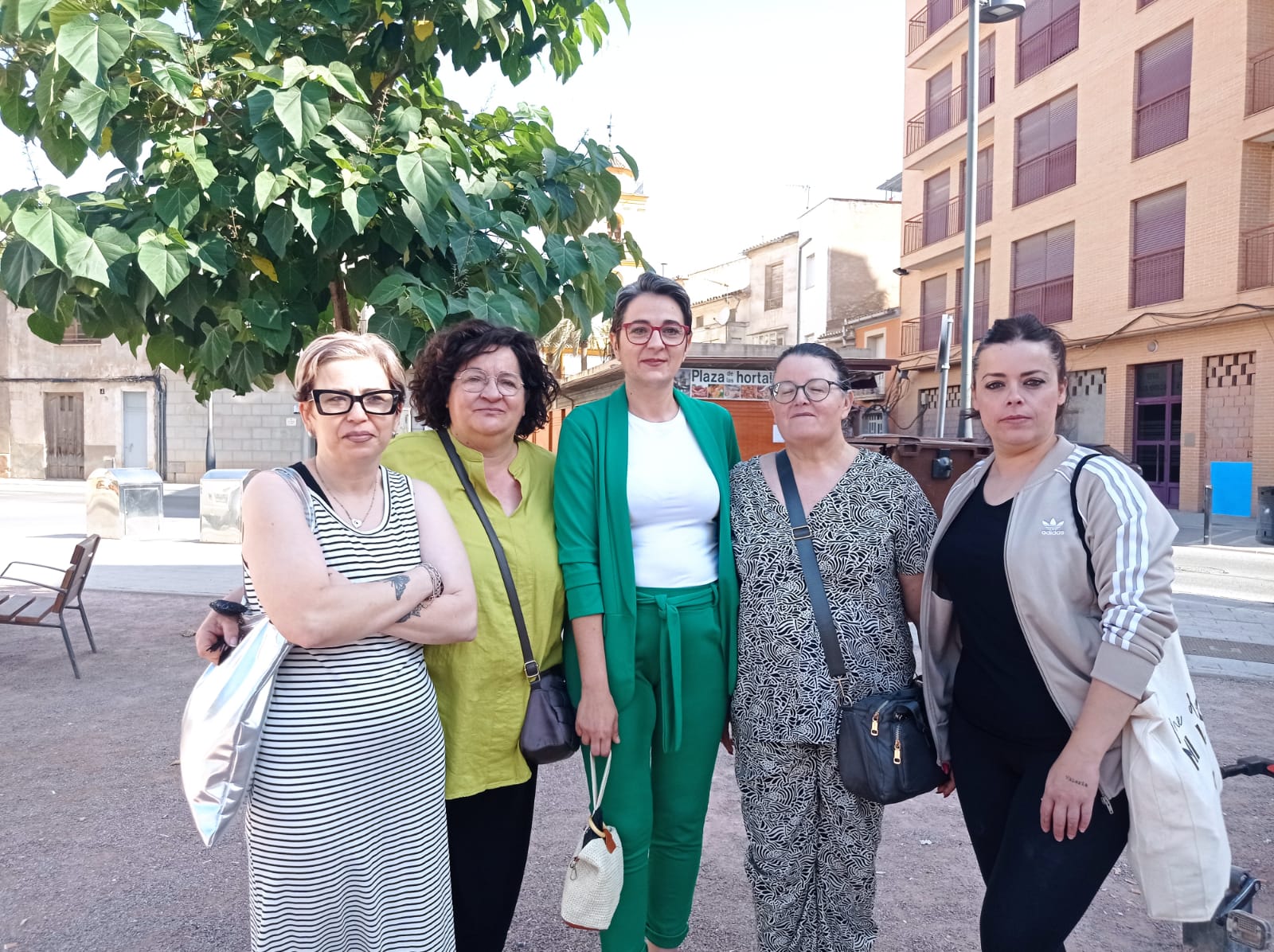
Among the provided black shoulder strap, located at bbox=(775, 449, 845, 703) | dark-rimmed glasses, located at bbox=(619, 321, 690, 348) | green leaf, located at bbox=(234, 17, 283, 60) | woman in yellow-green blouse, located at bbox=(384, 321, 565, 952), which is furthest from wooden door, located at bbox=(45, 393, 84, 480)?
black shoulder strap, located at bbox=(775, 449, 845, 703)

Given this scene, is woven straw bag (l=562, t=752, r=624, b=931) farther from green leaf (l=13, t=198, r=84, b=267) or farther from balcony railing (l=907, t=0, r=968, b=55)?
balcony railing (l=907, t=0, r=968, b=55)

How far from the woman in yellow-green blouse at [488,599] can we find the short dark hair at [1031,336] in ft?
4.14

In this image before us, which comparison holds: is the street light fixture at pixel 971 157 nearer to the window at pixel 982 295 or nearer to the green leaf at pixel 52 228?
the green leaf at pixel 52 228

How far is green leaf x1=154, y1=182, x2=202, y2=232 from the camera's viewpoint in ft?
10.8

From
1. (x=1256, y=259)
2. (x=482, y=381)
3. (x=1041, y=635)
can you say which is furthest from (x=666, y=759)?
(x=1256, y=259)

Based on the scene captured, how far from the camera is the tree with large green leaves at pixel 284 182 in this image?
124 inches

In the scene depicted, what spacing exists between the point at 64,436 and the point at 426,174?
114 feet

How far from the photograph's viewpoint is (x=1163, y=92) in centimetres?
1930

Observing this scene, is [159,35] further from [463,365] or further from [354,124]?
[463,365]

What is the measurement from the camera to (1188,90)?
18547mm

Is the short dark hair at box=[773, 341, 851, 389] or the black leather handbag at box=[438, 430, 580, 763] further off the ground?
the short dark hair at box=[773, 341, 851, 389]

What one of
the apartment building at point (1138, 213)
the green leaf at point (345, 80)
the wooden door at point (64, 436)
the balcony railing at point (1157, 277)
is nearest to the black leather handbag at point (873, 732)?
the green leaf at point (345, 80)

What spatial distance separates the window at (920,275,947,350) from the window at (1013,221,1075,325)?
128 inches

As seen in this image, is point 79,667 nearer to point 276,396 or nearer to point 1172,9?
point 1172,9
